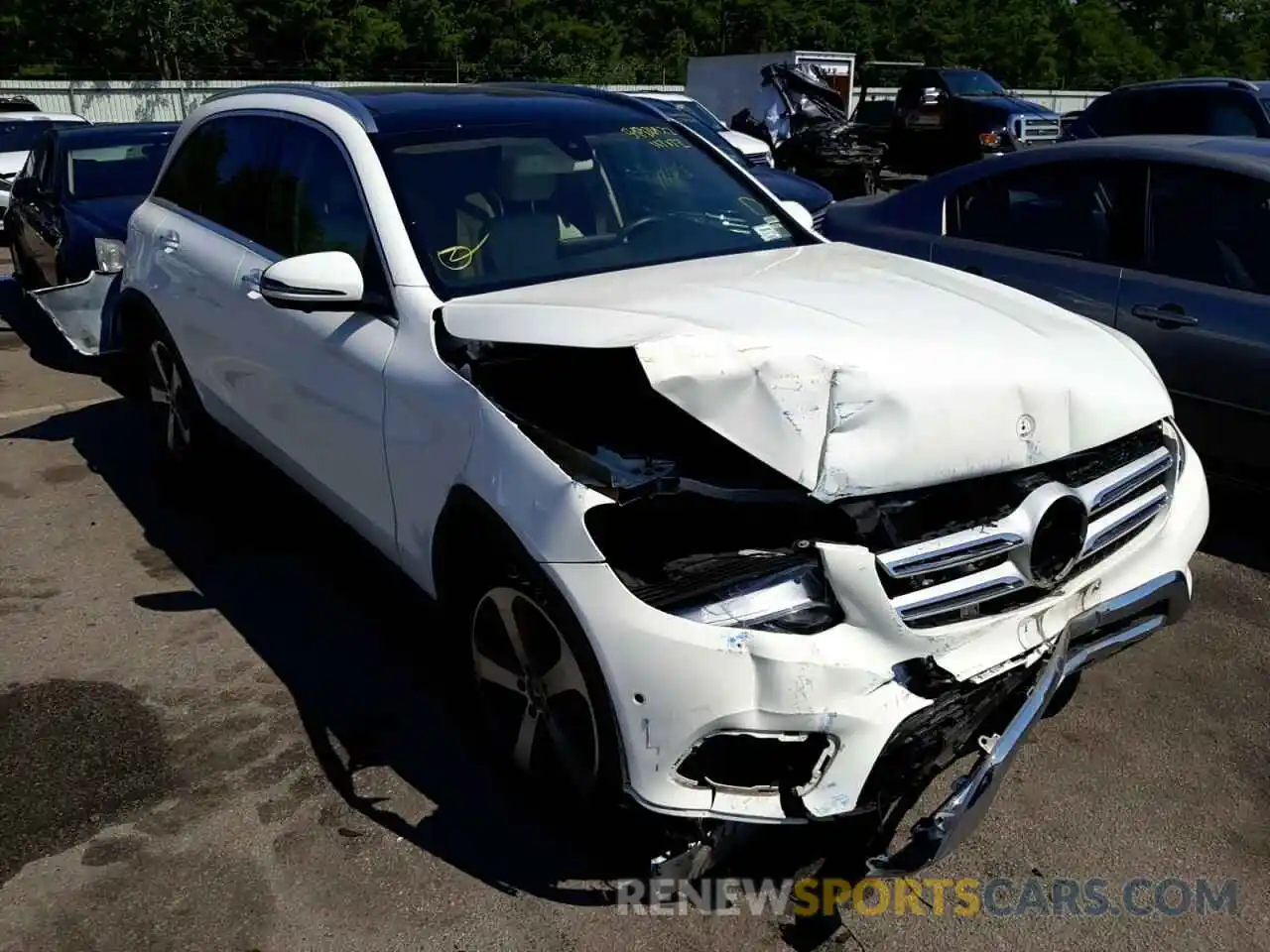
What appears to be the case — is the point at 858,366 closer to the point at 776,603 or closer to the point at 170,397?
the point at 776,603

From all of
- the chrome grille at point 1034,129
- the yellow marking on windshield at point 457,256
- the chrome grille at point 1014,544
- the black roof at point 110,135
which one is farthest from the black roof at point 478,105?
the chrome grille at point 1034,129

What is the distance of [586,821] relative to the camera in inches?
111

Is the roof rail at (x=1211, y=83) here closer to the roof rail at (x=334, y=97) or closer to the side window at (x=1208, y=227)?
the side window at (x=1208, y=227)

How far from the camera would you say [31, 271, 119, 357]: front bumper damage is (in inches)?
236

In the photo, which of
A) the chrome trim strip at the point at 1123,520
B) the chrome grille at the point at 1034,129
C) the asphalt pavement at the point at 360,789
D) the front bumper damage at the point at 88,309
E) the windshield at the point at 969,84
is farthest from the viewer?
the windshield at the point at 969,84

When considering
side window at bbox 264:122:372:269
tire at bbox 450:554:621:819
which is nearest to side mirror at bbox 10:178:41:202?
side window at bbox 264:122:372:269

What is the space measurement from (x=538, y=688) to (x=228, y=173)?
2.87 metres

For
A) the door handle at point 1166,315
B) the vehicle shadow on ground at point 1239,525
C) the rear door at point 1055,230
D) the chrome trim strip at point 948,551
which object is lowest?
the vehicle shadow on ground at point 1239,525

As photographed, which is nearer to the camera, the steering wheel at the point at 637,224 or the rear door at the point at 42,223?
the steering wheel at the point at 637,224

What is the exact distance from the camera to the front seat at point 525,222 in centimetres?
345

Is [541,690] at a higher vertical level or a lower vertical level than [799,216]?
lower

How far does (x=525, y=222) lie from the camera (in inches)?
141

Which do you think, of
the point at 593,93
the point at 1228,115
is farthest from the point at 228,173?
the point at 1228,115

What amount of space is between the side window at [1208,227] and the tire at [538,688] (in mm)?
3375
